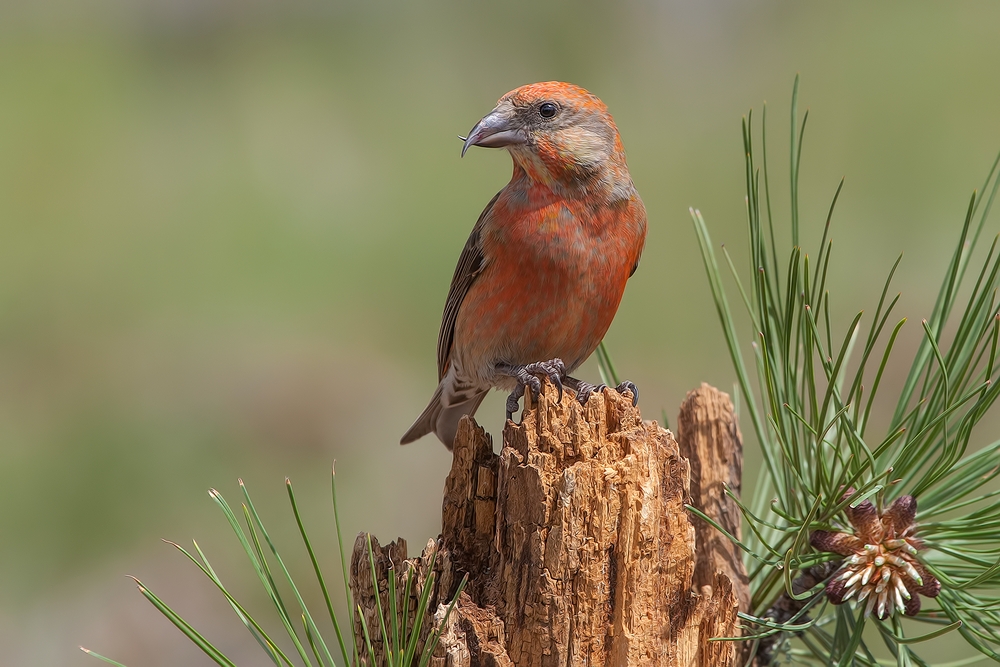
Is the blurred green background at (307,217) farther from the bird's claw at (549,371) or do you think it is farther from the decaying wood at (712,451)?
the decaying wood at (712,451)

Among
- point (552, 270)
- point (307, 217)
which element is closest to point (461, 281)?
point (552, 270)

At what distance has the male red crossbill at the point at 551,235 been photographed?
3463 mm

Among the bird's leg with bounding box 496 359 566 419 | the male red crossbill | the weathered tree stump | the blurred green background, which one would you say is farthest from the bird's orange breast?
the blurred green background

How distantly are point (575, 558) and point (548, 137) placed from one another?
74.1 inches

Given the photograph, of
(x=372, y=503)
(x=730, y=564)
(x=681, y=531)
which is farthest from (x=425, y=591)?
(x=372, y=503)

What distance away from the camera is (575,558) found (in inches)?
83.5

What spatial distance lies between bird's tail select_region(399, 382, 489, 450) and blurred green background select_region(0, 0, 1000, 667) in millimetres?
1363

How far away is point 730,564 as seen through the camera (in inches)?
106

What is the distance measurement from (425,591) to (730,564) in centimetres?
105

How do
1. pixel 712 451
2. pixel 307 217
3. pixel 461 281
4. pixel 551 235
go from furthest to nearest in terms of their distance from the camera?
pixel 307 217, pixel 461 281, pixel 551 235, pixel 712 451

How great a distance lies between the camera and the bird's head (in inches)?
140

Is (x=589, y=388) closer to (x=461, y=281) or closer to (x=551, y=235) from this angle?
(x=551, y=235)

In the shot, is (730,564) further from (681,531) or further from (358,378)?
(358,378)

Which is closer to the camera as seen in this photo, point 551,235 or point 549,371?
point 549,371
